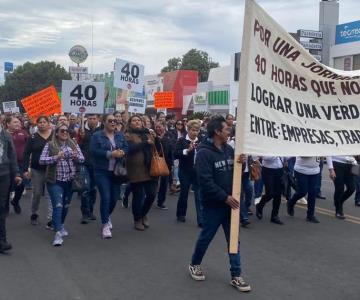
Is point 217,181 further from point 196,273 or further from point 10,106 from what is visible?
point 10,106

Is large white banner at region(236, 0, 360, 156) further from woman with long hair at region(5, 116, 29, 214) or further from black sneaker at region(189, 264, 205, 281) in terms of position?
woman with long hair at region(5, 116, 29, 214)

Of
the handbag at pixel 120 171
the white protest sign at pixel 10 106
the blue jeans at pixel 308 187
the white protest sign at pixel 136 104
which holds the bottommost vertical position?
the blue jeans at pixel 308 187

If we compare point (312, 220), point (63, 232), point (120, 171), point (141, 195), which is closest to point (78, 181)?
point (120, 171)

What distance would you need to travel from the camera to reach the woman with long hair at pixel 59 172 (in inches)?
313

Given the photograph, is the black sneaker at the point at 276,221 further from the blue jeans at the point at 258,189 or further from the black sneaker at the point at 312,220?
the blue jeans at the point at 258,189

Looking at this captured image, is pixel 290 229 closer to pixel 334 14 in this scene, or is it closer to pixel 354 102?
pixel 354 102

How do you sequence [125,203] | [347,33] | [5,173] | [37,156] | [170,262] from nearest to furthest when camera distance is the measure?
[170,262] < [5,173] < [37,156] < [125,203] < [347,33]

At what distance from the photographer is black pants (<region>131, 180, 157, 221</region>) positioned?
8.90 metres

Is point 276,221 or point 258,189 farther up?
point 258,189

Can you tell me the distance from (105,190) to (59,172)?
0.73 metres

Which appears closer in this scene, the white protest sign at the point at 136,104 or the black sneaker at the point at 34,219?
the black sneaker at the point at 34,219

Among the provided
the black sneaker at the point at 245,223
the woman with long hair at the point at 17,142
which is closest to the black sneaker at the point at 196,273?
the black sneaker at the point at 245,223

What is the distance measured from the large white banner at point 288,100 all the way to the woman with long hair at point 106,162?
301 centimetres

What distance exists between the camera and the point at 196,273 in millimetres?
6242
